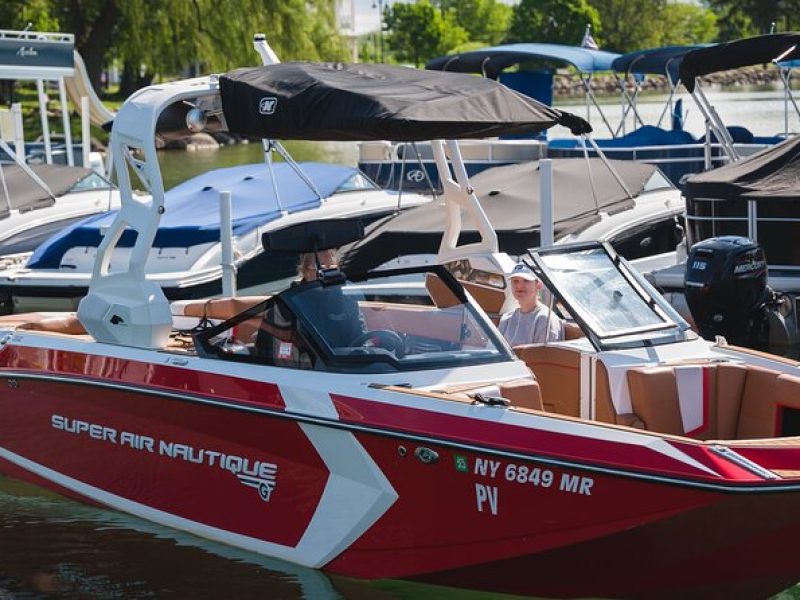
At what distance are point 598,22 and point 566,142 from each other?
74418mm

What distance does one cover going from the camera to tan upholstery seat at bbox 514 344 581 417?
22.7 feet

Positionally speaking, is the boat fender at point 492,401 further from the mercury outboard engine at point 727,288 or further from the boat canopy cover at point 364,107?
the mercury outboard engine at point 727,288

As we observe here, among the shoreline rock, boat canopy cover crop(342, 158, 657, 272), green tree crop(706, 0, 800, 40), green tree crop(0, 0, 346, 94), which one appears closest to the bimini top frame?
boat canopy cover crop(342, 158, 657, 272)

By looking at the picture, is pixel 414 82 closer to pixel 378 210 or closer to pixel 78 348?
pixel 78 348

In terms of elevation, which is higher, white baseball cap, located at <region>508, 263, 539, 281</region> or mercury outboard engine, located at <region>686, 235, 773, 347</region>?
white baseball cap, located at <region>508, 263, 539, 281</region>

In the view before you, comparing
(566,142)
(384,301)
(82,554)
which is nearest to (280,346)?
(384,301)

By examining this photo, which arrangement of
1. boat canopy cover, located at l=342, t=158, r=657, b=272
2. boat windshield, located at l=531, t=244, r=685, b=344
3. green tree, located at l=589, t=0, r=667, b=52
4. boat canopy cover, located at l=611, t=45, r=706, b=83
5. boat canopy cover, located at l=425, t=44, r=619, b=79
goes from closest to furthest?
boat windshield, located at l=531, t=244, r=685, b=344, boat canopy cover, located at l=342, t=158, r=657, b=272, boat canopy cover, located at l=611, t=45, r=706, b=83, boat canopy cover, located at l=425, t=44, r=619, b=79, green tree, located at l=589, t=0, r=667, b=52

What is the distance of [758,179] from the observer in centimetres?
1159

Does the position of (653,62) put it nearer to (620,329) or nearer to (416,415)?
(620,329)

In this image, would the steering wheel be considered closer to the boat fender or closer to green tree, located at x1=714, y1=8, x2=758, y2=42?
the boat fender

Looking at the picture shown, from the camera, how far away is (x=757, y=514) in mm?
5594

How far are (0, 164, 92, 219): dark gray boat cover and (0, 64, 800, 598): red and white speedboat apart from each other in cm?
799

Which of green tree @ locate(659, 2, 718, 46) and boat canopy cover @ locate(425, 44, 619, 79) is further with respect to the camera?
green tree @ locate(659, 2, 718, 46)

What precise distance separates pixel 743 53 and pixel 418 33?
78277 mm
